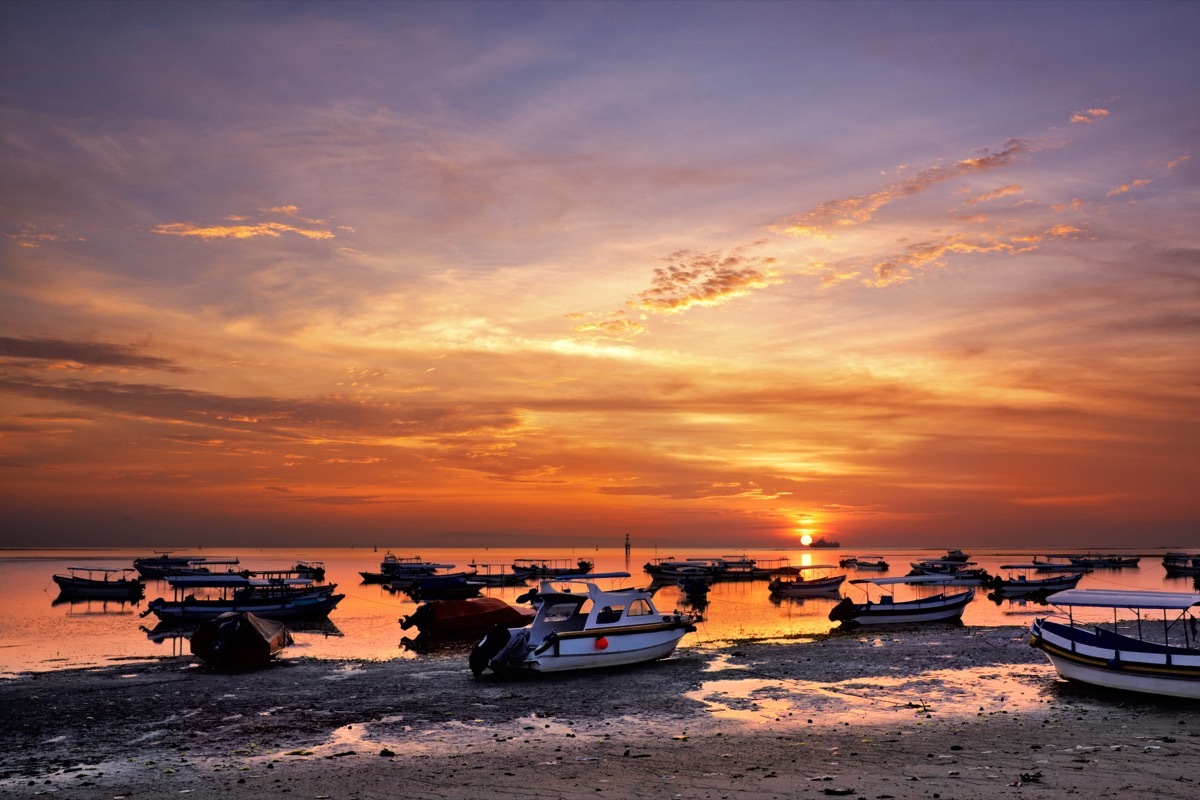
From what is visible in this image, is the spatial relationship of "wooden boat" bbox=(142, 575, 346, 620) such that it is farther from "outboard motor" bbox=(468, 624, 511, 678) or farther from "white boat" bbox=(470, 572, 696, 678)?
"outboard motor" bbox=(468, 624, 511, 678)

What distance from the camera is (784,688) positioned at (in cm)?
2473

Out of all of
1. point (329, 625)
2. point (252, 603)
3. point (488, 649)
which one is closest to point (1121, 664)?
point (488, 649)

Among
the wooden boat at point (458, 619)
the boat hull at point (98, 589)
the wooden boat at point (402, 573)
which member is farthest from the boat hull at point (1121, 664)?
the wooden boat at point (402, 573)

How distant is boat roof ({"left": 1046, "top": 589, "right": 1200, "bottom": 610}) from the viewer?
22.7 metres

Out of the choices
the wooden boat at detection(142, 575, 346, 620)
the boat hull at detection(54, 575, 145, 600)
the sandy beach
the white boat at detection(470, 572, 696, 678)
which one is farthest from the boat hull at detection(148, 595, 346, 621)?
the white boat at detection(470, 572, 696, 678)

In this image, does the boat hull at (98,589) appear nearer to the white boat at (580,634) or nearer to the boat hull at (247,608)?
the boat hull at (247,608)

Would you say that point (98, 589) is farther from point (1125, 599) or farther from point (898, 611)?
point (1125, 599)

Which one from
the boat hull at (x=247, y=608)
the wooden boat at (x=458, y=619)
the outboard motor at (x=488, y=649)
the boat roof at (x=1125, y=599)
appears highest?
the boat roof at (x=1125, y=599)

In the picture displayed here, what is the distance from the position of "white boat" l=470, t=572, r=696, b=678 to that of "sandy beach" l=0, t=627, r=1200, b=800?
0.64 metres

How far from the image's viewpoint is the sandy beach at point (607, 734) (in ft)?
46.4

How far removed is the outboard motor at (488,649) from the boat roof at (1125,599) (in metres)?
15.5

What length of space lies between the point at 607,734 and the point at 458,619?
1082 inches

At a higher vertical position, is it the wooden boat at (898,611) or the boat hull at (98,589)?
the wooden boat at (898,611)

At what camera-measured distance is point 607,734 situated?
18594 mm
